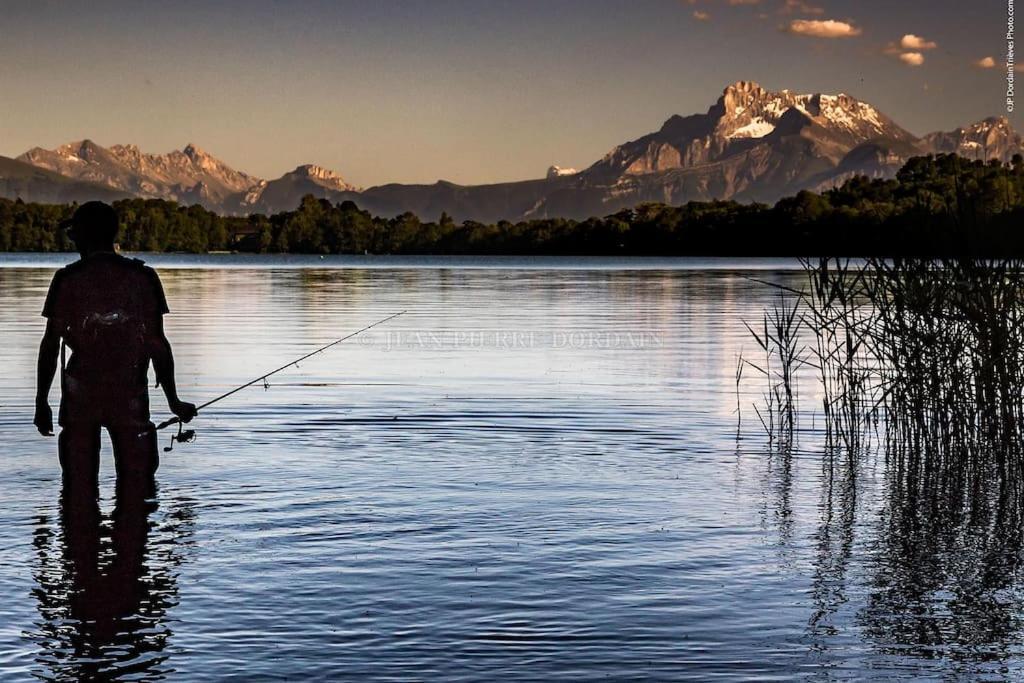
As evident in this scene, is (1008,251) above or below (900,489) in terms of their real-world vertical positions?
above

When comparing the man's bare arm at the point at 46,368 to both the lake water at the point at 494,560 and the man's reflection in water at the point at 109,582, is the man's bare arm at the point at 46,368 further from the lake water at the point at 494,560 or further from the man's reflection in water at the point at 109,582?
the lake water at the point at 494,560

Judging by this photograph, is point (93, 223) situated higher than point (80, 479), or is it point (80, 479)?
point (93, 223)

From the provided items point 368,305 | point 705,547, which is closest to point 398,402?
point 705,547

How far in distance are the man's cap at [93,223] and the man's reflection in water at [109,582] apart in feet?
6.62

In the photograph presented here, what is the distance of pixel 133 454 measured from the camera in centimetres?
1147

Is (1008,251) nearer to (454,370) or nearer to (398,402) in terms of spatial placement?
(398,402)

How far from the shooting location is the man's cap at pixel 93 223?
1098 cm

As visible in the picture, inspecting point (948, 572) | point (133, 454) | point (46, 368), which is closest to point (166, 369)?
point (133, 454)

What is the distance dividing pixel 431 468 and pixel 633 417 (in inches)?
233

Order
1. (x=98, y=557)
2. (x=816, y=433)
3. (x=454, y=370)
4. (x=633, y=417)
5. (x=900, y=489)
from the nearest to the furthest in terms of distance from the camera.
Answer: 1. (x=98, y=557)
2. (x=900, y=489)
3. (x=816, y=433)
4. (x=633, y=417)
5. (x=454, y=370)

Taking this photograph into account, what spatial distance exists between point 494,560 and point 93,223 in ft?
13.5

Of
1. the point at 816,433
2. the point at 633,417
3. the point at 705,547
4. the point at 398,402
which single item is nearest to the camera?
the point at 705,547

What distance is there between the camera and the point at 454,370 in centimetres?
2925

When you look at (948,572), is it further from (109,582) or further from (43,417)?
(43,417)
